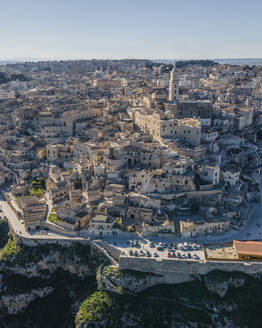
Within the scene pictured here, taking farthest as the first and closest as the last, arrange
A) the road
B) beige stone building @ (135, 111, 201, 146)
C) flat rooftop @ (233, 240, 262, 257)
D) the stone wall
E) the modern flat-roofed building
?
1. beige stone building @ (135, 111, 201, 146)
2. the road
3. flat rooftop @ (233, 240, 262, 257)
4. the modern flat-roofed building
5. the stone wall

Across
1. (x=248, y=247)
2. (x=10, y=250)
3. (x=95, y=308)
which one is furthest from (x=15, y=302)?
(x=248, y=247)

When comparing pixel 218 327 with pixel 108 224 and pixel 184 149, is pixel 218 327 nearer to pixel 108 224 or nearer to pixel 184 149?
pixel 108 224

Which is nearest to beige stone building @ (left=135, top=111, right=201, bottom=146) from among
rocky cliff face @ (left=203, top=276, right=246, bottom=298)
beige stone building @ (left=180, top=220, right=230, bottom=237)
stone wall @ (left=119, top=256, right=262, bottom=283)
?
beige stone building @ (left=180, top=220, right=230, bottom=237)

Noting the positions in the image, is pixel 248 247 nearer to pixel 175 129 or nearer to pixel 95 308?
pixel 95 308

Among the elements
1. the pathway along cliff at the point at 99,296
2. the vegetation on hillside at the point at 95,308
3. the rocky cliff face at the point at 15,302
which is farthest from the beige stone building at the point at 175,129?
the rocky cliff face at the point at 15,302

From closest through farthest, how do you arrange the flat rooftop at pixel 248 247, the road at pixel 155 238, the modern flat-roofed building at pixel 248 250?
the modern flat-roofed building at pixel 248 250 → the flat rooftop at pixel 248 247 → the road at pixel 155 238

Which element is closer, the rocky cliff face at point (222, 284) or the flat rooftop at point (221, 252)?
the rocky cliff face at point (222, 284)

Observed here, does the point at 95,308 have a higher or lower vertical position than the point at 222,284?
lower

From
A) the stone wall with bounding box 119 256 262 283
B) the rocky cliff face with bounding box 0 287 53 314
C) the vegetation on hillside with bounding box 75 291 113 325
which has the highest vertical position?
the stone wall with bounding box 119 256 262 283

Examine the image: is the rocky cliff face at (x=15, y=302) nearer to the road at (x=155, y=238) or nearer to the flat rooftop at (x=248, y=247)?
the road at (x=155, y=238)

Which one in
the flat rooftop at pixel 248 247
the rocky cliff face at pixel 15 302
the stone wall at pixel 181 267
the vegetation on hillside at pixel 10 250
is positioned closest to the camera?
the stone wall at pixel 181 267

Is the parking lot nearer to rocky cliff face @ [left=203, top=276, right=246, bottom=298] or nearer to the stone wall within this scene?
the stone wall
